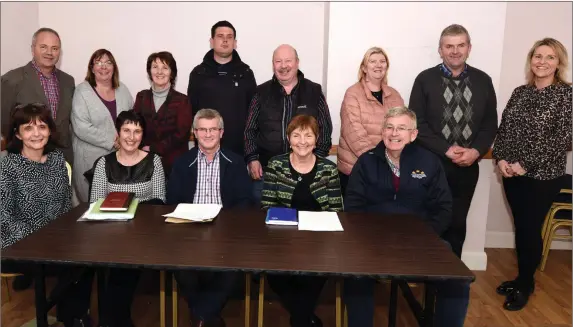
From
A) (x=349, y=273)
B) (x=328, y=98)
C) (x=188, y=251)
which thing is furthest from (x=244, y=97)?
(x=349, y=273)

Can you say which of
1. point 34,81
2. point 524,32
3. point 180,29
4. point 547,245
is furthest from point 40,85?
point 547,245

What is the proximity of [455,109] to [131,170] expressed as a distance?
2064mm

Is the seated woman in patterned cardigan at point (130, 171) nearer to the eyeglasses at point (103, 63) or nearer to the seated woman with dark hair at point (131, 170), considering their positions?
the seated woman with dark hair at point (131, 170)

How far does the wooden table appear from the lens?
1.91m

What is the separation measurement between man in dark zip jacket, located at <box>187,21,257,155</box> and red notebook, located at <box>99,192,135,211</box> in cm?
119

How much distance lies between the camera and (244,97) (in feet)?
12.1

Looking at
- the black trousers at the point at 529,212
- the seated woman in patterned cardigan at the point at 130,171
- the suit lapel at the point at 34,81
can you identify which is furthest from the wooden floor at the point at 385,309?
the suit lapel at the point at 34,81

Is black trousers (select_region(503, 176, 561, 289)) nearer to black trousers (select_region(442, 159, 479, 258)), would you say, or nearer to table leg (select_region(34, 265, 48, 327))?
black trousers (select_region(442, 159, 479, 258))

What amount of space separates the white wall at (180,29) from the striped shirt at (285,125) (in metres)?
1.05

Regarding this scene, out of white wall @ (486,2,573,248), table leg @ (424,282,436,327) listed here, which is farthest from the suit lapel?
white wall @ (486,2,573,248)

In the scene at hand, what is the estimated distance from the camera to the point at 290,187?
282 cm

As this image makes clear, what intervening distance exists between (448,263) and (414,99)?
1.74 m

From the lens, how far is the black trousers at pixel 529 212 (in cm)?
328

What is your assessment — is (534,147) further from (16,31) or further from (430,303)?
(16,31)
